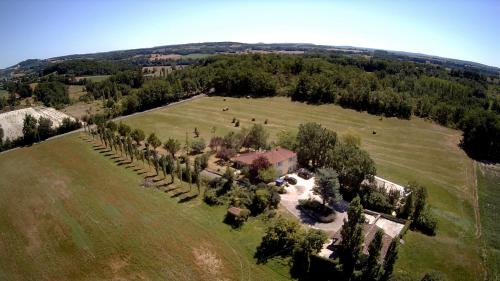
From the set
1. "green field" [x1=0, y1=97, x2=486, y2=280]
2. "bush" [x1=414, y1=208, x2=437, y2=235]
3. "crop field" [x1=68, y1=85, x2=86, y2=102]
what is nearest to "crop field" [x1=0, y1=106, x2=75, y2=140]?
"green field" [x1=0, y1=97, x2=486, y2=280]

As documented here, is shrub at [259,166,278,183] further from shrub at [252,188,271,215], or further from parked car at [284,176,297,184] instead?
shrub at [252,188,271,215]

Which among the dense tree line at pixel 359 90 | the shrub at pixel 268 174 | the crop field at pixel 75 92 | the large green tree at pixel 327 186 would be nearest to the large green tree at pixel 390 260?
the large green tree at pixel 327 186

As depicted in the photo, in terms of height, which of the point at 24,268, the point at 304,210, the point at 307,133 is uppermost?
the point at 307,133

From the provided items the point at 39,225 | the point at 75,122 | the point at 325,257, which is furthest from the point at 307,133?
the point at 75,122

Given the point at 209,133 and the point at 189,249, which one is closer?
the point at 189,249

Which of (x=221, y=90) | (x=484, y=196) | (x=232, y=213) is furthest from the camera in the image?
(x=221, y=90)

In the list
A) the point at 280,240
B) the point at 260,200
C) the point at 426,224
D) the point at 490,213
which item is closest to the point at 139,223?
the point at 260,200

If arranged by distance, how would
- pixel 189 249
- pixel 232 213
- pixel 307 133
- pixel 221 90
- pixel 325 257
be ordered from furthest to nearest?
pixel 221 90 < pixel 307 133 < pixel 232 213 < pixel 189 249 < pixel 325 257

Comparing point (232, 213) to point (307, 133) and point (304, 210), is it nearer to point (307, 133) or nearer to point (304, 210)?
point (304, 210)
